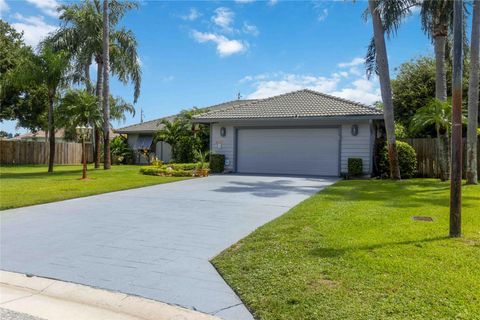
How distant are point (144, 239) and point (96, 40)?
67.2 feet

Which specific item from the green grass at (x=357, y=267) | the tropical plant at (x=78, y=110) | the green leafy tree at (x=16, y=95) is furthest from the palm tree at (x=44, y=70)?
the green grass at (x=357, y=267)

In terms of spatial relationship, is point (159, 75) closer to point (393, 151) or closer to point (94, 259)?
point (393, 151)

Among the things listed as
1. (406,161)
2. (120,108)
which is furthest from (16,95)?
(406,161)

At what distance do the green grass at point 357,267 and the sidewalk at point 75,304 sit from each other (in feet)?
2.81

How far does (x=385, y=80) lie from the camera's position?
14.6 metres

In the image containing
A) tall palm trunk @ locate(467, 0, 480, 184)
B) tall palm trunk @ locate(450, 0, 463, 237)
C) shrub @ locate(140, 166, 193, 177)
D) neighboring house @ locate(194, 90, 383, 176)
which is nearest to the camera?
tall palm trunk @ locate(450, 0, 463, 237)

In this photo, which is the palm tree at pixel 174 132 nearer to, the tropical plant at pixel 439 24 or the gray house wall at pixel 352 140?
the gray house wall at pixel 352 140

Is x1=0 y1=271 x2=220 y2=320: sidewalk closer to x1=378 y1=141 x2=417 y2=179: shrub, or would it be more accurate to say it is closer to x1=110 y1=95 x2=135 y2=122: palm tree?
x1=378 y1=141 x2=417 y2=179: shrub

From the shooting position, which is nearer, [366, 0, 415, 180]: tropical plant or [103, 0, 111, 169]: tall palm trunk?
[366, 0, 415, 180]: tropical plant

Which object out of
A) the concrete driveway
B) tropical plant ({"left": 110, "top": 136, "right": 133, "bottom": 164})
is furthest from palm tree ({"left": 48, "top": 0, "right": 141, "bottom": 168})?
the concrete driveway

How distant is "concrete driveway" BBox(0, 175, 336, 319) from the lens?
427 cm

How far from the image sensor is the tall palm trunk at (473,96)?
40.2ft

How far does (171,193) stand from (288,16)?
801 cm

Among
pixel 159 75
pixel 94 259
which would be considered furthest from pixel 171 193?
pixel 159 75
